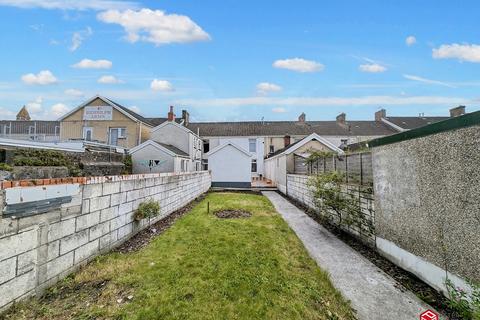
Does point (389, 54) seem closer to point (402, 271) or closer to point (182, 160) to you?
point (402, 271)

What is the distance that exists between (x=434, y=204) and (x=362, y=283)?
72.0 inches

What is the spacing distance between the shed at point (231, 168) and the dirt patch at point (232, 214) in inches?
500

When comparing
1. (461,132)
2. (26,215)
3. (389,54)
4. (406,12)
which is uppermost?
(406,12)

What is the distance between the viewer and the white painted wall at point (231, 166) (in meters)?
23.5

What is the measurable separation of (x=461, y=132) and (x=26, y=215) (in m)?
6.13

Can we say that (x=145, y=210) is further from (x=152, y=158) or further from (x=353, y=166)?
(x=152, y=158)

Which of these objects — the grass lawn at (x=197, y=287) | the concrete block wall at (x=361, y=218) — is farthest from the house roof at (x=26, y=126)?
the concrete block wall at (x=361, y=218)

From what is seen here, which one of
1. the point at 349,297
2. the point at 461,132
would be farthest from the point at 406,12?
the point at 349,297

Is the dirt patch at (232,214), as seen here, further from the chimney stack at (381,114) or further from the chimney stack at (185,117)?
the chimney stack at (381,114)

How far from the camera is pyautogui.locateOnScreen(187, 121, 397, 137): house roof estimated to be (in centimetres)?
3478

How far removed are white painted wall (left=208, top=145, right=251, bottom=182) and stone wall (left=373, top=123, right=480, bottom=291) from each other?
18287mm

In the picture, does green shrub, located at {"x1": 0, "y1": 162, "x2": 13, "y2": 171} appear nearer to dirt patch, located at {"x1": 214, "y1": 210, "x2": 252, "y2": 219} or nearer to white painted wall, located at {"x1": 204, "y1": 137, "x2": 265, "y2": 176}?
dirt patch, located at {"x1": 214, "y1": 210, "x2": 252, "y2": 219}

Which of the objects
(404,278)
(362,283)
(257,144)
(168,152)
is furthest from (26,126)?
(404,278)

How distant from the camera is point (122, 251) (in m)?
5.38
